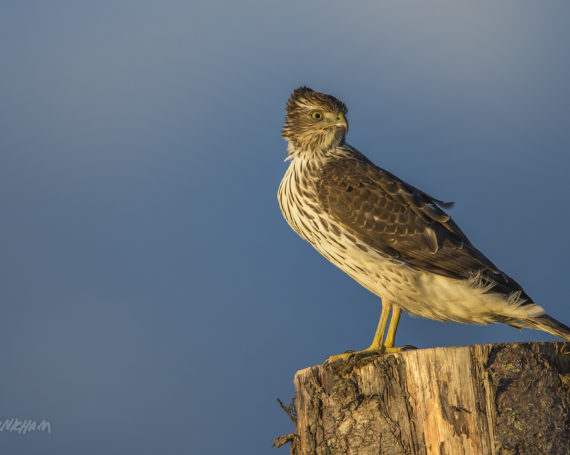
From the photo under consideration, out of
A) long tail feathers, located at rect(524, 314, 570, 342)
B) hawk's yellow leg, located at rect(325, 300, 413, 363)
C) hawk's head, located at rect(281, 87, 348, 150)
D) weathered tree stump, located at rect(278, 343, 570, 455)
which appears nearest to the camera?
weathered tree stump, located at rect(278, 343, 570, 455)

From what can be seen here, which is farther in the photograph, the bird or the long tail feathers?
the bird

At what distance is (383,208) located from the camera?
6227 millimetres

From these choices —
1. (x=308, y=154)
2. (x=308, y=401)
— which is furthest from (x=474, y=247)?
(x=308, y=401)

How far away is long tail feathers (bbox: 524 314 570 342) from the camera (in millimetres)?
5578

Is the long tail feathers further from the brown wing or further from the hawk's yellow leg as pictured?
the hawk's yellow leg

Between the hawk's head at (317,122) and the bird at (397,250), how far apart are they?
0.47m

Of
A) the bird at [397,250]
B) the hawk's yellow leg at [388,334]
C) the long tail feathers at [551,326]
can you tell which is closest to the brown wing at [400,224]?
the bird at [397,250]

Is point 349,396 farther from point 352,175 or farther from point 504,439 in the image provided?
point 352,175

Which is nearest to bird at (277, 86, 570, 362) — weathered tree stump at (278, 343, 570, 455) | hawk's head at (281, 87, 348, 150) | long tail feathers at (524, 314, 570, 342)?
long tail feathers at (524, 314, 570, 342)

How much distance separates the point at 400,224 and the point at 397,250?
289 millimetres

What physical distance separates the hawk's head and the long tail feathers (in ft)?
9.12

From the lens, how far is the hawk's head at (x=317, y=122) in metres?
7.07

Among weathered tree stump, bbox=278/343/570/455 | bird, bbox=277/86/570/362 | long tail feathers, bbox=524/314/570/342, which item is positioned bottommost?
weathered tree stump, bbox=278/343/570/455

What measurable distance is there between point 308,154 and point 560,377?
3.51 metres
